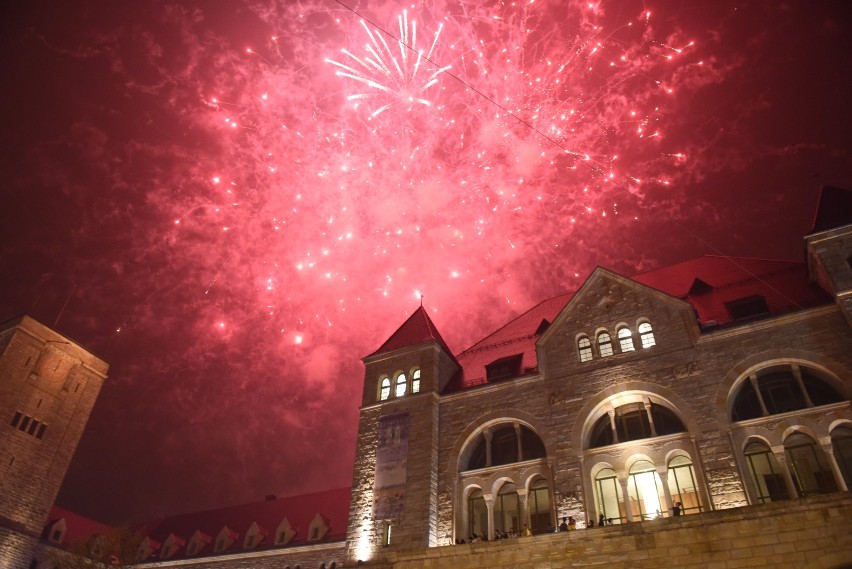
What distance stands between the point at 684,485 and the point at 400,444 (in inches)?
482

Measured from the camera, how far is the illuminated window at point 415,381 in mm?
30453

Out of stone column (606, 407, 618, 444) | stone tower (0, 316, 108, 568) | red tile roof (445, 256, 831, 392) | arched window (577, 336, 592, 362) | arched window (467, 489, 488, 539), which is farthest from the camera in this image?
stone tower (0, 316, 108, 568)

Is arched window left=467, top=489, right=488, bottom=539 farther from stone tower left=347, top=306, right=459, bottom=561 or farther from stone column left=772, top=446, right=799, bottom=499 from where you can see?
stone column left=772, top=446, right=799, bottom=499

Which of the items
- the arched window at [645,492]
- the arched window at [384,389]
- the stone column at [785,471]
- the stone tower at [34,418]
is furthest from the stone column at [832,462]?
the stone tower at [34,418]

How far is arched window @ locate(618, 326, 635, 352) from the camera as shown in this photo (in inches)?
1017

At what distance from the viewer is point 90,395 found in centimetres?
5269

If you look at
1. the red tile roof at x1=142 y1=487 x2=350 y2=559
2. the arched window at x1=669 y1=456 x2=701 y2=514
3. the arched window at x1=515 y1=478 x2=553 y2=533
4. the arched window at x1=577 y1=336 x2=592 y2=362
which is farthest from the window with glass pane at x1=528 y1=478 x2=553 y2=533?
the red tile roof at x1=142 y1=487 x2=350 y2=559

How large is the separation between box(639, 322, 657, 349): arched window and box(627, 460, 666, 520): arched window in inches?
192

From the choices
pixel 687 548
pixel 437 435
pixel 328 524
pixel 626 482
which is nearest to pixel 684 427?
pixel 626 482

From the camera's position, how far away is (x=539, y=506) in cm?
2450

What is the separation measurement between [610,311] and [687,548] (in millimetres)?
11391

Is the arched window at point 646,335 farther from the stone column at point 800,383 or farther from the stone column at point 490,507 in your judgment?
the stone column at point 490,507

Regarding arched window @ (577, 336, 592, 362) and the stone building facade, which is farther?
arched window @ (577, 336, 592, 362)

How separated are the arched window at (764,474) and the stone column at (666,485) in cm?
268
